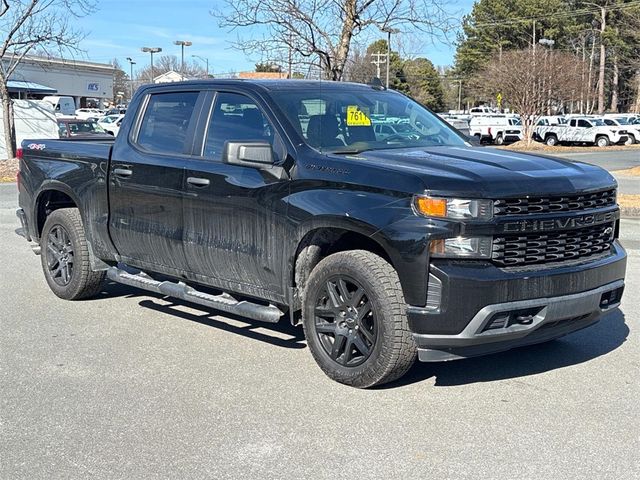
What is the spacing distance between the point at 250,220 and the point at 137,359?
130 cm

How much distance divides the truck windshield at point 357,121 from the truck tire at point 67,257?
2.64m

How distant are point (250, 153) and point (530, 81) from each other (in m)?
39.5

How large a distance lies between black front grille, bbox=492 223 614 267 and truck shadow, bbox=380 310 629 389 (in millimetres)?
935

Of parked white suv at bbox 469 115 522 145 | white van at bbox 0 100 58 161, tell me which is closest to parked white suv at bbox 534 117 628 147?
parked white suv at bbox 469 115 522 145

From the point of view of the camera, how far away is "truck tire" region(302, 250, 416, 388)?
15.2ft

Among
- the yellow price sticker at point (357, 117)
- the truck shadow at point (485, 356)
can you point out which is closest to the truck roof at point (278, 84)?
the yellow price sticker at point (357, 117)

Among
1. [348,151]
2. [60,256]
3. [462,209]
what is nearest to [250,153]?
[348,151]

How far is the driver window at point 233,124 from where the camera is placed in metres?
5.60

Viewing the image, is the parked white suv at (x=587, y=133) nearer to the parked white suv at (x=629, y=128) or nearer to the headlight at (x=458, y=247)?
the parked white suv at (x=629, y=128)

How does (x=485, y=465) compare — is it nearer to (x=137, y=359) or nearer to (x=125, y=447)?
(x=125, y=447)

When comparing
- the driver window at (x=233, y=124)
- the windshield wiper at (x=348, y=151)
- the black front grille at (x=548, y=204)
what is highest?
the driver window at (x=233, y=124)

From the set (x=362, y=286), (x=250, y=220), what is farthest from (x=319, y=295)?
(x=250, y=220)

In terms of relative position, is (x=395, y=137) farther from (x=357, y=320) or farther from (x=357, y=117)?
(x=357, y=320)

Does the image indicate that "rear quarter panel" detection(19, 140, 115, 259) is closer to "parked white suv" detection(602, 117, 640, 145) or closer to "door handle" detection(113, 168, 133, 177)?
"door handle" detection(113, 168, 133, 177)
